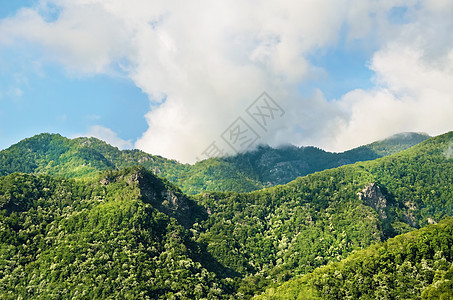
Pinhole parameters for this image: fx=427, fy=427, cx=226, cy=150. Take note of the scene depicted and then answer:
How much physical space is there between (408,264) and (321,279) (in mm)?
34445

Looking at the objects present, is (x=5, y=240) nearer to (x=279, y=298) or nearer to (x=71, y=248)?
(x=71, y=248)

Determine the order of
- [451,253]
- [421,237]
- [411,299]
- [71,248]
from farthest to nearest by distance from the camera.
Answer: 1. [71,248]
2. [421,237]
3. [451,253]
4. [411,299]

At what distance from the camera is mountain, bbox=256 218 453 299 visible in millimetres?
158000

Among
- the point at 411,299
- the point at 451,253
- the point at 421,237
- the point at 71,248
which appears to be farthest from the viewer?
the point at 71,248

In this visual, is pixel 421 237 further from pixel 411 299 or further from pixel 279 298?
pixel 279 298

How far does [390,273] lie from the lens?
16662 cm

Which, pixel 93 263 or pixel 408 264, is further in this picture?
pixel 93 263

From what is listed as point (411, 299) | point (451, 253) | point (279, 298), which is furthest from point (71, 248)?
point (451, 253)

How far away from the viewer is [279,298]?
17850 centimetres

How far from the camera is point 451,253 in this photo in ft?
545

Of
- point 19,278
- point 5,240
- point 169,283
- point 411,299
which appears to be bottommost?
point 411,299

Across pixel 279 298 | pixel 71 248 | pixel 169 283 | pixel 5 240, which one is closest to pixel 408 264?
pixel 279 298

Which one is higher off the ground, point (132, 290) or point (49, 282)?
point (49, 282)

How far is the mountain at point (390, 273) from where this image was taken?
15800 centimetres
